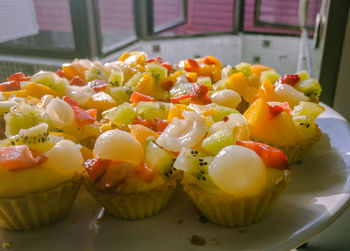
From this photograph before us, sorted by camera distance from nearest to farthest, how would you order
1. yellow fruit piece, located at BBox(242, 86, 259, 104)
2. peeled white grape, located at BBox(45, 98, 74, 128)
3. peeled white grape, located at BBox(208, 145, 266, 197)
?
peeled white grape, located at BBox(208, 145, 266, 197)
peeled white grape, located at BBox(45, 98, 74, 128)
yellow fruit piece, located at BBox(242, 86, 259, 104)

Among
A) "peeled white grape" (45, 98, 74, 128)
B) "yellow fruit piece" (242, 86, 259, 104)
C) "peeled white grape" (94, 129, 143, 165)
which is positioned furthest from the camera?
"yellow fruit piece" (242, 86, 259, 104)

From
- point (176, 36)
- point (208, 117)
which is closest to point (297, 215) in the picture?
point (208, 117)

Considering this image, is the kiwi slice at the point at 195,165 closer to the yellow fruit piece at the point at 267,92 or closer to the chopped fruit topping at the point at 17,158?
the chopped fruit topping at the point at 17,158

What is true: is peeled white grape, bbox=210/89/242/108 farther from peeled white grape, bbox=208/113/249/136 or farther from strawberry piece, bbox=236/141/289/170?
strawberry piece, bbox=236/141/289/170

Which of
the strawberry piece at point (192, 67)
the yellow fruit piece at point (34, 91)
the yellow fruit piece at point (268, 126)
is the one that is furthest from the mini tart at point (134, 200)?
the strawberry piece at point (192, 67)

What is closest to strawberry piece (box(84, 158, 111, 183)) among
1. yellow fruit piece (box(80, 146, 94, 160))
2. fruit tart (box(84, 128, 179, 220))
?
fruit tart (box(84, 128, 179, 220))

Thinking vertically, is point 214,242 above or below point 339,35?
below

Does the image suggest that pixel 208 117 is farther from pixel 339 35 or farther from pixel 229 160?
pixel 339 35
